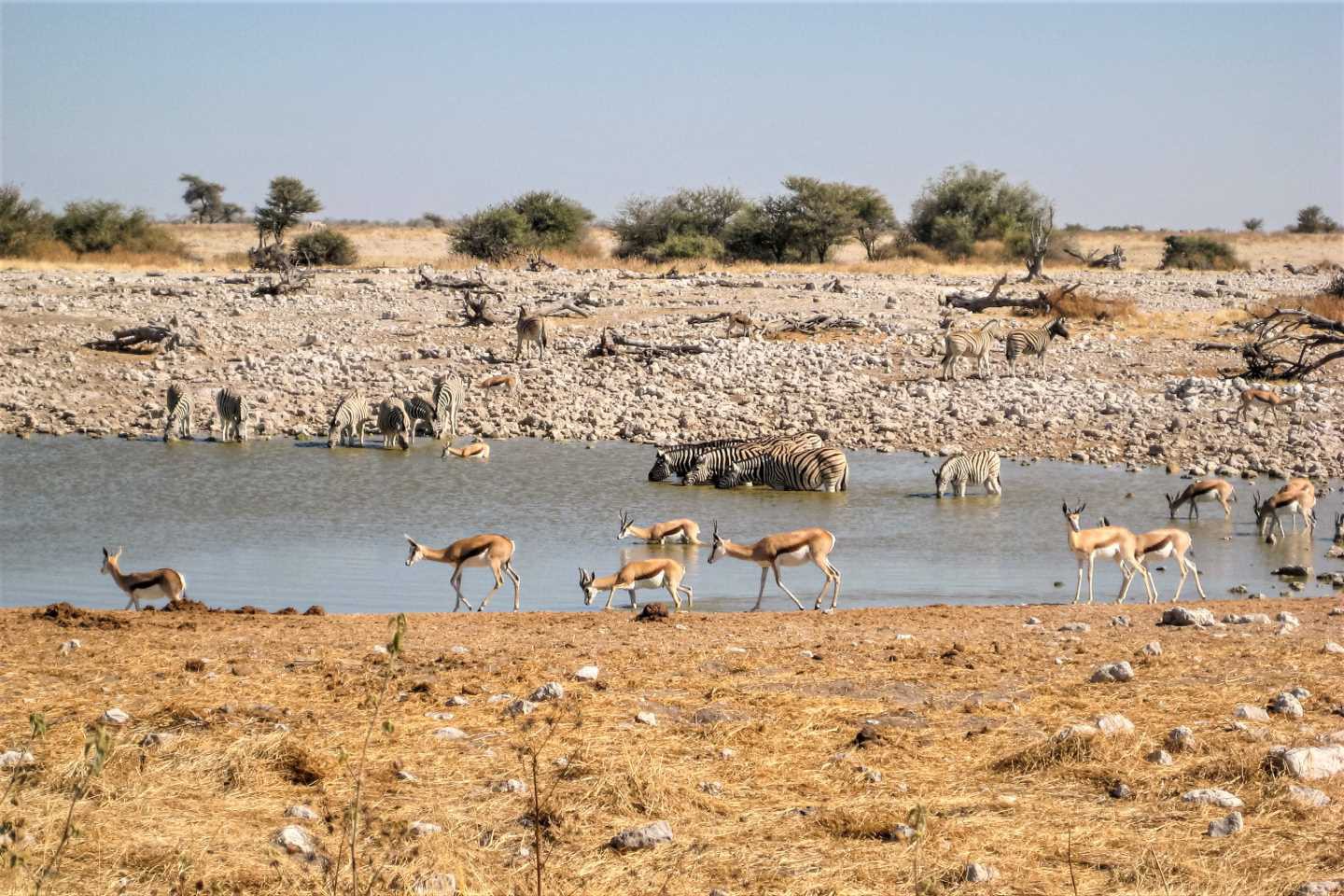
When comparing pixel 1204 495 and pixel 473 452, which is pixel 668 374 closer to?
pixel 473 452

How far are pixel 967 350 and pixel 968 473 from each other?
6.72 m

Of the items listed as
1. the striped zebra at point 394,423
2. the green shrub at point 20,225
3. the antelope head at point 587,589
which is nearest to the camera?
the antelope head at point 587,589

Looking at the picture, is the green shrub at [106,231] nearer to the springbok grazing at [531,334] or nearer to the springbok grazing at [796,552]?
the springbok grazing at [531,334]

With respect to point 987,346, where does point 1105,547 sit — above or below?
below

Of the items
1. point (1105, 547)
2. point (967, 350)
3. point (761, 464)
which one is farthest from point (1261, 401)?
point (1105, 547)

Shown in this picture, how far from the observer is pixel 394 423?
66.1 ft

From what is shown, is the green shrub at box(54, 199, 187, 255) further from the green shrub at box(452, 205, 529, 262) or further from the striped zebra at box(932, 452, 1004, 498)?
the striped zebra at box(932, 452, 1004, 498)

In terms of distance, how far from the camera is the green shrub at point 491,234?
148ft

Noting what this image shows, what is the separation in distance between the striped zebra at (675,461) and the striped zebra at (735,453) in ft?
0.24

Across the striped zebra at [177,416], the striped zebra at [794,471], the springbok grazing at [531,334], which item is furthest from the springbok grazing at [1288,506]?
the striped zebra at [177,416]

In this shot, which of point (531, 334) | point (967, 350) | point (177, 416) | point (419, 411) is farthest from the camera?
point (531, 334)

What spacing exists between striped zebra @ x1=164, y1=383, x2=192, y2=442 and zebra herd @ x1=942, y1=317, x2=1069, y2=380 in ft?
36.2

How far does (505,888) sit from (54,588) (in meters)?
7.98

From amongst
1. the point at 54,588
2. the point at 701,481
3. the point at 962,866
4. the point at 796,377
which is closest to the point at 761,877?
the point at 962,866
